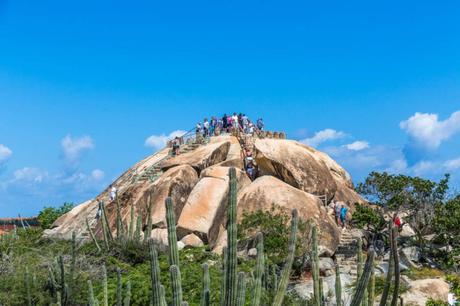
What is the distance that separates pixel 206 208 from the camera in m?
27.2

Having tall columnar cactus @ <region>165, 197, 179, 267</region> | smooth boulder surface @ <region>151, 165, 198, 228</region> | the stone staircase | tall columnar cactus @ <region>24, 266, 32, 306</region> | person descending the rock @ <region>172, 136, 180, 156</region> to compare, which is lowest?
tall columnar cactus @ <region>165, 197, 179, 267</region>

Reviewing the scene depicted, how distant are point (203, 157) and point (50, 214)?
34.4 ft

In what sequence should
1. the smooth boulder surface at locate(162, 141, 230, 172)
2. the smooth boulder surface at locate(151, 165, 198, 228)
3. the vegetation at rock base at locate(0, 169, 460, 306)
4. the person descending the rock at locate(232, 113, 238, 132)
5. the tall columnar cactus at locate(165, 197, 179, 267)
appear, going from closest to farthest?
the vegetation at rock base at locate(0, 169, 460, 306) < the tall columnar cactus at locate(165, 197, 179, 267) < the smooth boulder surface at locate(151, 165, 198, 228) < the smooth boulder surface at locate(162, 141, 230, 172) < the person descending the rock at locate(232, 113, 238, 132)

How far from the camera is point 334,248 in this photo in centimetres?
2572

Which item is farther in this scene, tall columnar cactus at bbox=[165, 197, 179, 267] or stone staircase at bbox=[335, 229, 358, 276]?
stone staircase at bbox=[335, 229, 358, 276]

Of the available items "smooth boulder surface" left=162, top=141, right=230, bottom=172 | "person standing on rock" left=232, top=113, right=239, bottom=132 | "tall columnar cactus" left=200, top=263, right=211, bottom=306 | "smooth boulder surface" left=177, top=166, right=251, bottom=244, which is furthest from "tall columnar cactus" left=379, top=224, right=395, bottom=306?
"person standing on rock" left=232, top=113, right=239, bottom=132

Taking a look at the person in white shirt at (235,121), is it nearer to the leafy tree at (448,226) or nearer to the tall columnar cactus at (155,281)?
the leafy tree at (448,226)

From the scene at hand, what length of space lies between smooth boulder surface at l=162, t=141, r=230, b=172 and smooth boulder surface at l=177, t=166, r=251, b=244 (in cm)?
186

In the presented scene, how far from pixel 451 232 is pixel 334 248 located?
495cm

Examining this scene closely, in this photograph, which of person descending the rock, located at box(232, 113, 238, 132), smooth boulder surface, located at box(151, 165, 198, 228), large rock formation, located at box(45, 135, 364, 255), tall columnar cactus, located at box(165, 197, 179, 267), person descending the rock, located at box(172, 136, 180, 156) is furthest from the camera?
person descending the rock, located at box(232, 113, 238, 132)

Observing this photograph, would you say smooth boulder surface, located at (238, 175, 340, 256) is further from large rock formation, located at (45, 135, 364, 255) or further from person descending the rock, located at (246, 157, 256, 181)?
person descending the rock, located at (246, 157, 256, 181)

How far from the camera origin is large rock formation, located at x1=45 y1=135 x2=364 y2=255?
26172mm

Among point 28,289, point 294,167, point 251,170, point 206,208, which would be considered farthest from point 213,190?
point 28,289

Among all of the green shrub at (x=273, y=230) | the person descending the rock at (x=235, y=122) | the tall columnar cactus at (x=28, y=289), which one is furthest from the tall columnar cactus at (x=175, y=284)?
the person descending the rock at (x=235, y=122)
